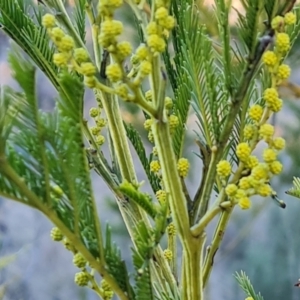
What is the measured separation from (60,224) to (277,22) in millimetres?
160

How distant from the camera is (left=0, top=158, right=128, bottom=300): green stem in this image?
0.84ft

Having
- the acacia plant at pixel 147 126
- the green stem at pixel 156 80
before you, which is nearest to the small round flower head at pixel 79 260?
the acacia plant at pixel 147 126

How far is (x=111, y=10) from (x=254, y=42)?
0.08 metres

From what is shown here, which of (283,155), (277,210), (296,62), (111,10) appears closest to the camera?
(111,10)

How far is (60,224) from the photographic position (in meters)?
0.27

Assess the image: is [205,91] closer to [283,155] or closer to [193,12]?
[193,12]

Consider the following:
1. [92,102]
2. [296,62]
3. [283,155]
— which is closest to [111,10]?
[296,62]

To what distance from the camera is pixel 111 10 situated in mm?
252

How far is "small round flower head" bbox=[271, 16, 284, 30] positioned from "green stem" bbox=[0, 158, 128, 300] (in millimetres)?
156


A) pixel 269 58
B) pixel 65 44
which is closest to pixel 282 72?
pixel 269 58

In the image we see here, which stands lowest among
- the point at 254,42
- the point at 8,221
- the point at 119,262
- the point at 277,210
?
the point at 277,210

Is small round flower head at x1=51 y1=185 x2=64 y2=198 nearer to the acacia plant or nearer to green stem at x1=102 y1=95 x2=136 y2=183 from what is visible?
the acacia plant

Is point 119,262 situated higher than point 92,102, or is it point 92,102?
point 92,102

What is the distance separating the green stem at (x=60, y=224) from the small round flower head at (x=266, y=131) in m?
0.11
